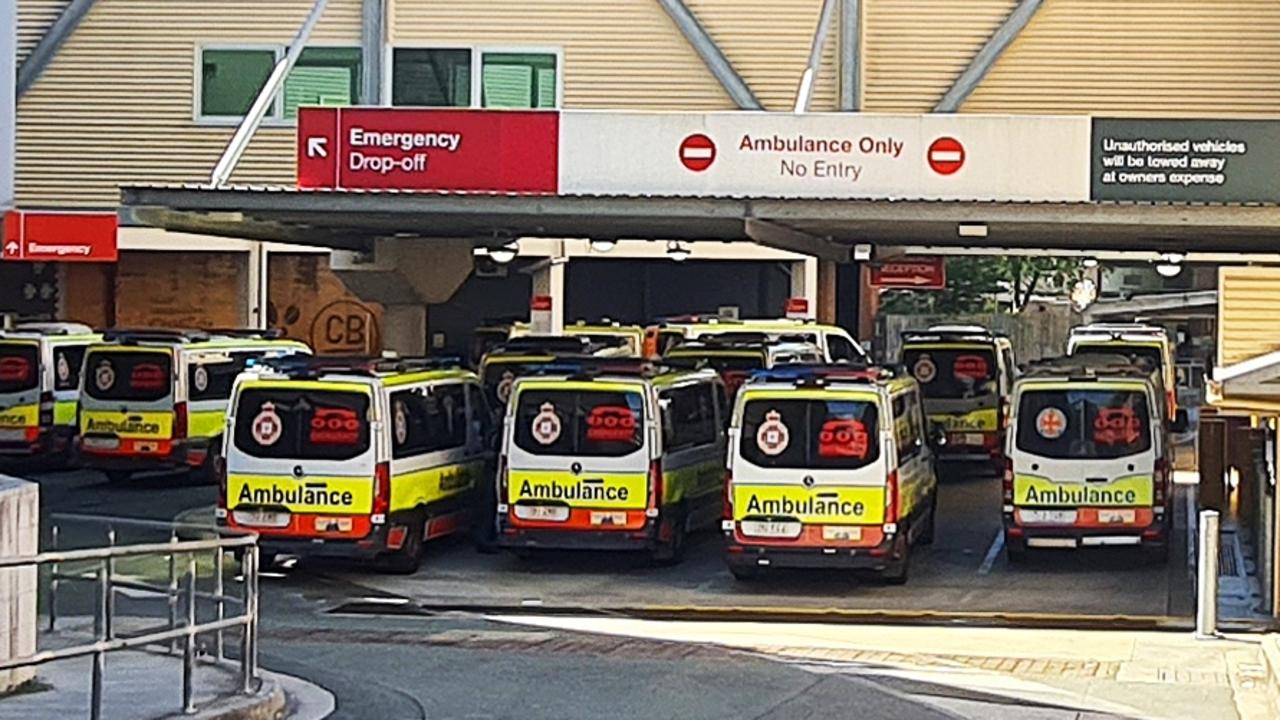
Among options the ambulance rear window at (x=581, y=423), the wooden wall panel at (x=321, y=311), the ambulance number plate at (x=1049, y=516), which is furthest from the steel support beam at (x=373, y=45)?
the wooden wall panel at (x=321, y=311)

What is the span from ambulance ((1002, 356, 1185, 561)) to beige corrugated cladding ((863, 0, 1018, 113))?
7.20m

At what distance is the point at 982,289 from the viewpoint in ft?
234

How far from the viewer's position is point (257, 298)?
44656 millimetres

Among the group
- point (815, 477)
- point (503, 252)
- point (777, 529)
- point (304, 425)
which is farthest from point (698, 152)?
point (503, 252)

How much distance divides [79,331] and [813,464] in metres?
16.1

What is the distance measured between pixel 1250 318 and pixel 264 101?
1404 centimetres

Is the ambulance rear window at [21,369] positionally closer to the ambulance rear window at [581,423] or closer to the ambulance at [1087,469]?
the ambulance rear window at [581,423]

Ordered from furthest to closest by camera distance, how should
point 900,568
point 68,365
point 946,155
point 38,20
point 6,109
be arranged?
point 68,365 → point 38,20 → point 946,155 → point 900,568 → point 6,109

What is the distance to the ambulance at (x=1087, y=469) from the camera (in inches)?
915

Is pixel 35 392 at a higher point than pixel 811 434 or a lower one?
lower

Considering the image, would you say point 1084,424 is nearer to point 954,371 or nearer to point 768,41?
point 768,41

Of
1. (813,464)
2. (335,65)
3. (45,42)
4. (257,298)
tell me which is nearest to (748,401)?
(813,464)

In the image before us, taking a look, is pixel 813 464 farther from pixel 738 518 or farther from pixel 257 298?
pixel 257 298

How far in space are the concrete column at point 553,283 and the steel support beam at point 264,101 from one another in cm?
1373
